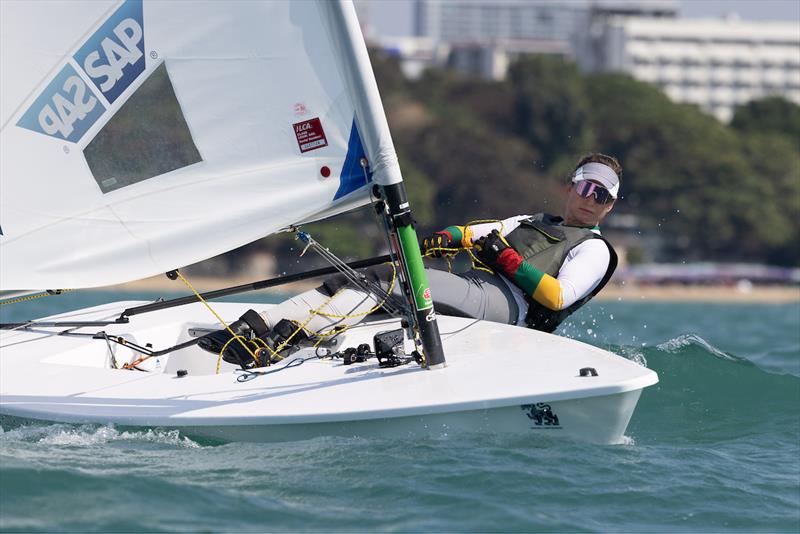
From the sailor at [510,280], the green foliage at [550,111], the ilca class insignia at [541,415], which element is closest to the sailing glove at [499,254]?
the sailor at [510,280]

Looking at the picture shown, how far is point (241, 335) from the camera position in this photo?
4.86 metres

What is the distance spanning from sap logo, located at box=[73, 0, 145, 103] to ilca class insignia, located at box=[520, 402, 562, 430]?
77.4 inches

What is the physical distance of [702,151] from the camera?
4450cm

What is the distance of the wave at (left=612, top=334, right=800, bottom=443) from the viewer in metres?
4.89

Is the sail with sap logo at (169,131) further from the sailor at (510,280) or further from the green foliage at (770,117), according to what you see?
the green foliage at (770,117)

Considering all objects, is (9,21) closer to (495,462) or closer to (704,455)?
(495,462)

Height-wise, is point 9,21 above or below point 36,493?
above

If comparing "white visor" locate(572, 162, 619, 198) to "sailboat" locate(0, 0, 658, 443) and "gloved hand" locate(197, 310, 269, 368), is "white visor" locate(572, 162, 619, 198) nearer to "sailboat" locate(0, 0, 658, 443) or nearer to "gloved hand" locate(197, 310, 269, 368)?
"sailboat" locate(0, 0, 658, 443)

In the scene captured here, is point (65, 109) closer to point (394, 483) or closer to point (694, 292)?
point (394, 483)

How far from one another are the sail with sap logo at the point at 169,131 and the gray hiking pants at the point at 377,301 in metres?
0.54

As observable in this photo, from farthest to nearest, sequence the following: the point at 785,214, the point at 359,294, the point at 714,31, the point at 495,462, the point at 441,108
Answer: the point at 714,31 → the point at 441,108 → the point at 785,214 → the point at 359,294 → the point at 495,462

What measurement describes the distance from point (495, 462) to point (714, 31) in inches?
3159

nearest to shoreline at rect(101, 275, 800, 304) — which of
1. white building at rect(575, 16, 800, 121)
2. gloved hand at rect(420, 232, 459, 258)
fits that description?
gloved hand at rect(420, 232, 459, 258)

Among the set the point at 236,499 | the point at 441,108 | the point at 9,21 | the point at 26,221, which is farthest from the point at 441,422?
the point at 441,108
